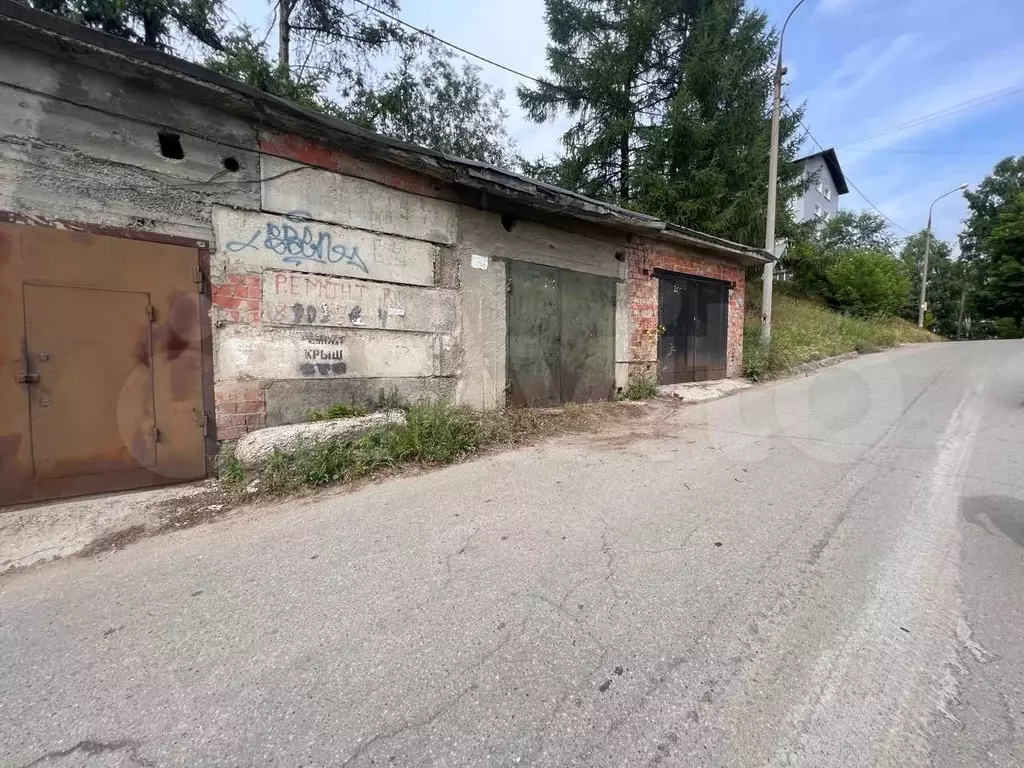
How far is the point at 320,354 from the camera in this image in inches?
184

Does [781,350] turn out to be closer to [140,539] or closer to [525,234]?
[525,234]

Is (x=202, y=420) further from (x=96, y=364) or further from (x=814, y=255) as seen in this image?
(x=814, y=255)

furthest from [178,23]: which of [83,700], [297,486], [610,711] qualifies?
[610,711]

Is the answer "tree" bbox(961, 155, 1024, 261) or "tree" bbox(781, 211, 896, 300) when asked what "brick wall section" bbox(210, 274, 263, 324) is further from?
"tree" bbox(961, 155, 1024, 261)

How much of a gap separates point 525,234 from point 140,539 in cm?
523

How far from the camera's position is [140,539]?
10.1ft

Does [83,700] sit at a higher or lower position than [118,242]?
lower

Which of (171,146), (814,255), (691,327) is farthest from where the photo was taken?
(814,255)

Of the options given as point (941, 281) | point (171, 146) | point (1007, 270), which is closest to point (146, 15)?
point (171, 146)

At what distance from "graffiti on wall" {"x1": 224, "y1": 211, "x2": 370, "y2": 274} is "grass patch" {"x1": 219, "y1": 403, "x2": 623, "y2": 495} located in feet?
5.84

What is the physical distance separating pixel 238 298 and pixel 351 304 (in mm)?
1038

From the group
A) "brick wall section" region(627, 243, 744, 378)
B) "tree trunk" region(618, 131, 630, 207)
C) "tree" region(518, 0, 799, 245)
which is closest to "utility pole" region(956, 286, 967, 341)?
"tree" region(518, 0, 799, 245)

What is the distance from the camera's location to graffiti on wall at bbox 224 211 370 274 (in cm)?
429

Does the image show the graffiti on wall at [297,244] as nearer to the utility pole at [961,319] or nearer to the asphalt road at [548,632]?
the asphalt road at [548,632]
